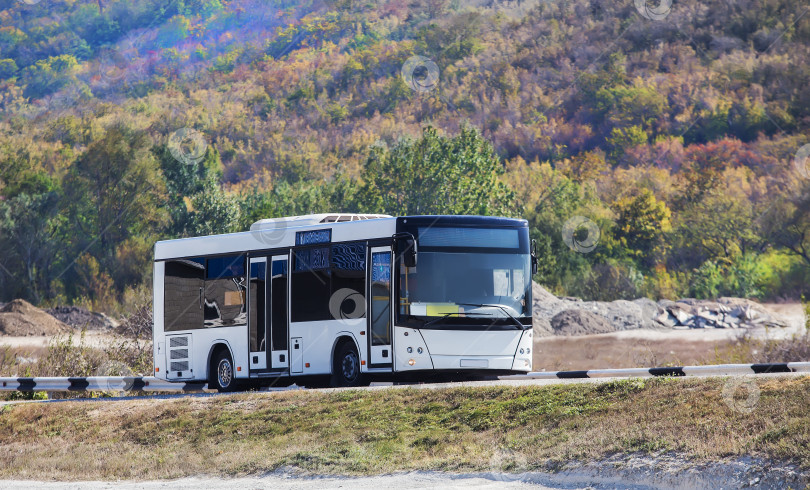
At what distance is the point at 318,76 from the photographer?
158m

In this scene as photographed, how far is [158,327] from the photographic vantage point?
24.0 m

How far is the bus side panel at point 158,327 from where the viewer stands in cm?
2373

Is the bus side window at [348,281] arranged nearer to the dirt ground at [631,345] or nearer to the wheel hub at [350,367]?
the wheel hub at [350,367]

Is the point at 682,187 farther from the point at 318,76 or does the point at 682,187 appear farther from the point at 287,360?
the point at 318,76

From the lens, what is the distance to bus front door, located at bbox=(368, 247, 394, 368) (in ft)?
62.3

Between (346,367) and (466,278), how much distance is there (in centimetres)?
289

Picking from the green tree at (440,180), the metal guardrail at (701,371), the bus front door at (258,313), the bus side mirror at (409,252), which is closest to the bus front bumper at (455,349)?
the metal guardrail at (701,371)

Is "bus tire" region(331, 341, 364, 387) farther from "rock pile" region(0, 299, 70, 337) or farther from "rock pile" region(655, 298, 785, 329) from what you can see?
"rock pile" region(655, 298, 785, 329)

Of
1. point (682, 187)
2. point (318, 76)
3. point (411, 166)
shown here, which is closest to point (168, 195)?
point (411, 166)

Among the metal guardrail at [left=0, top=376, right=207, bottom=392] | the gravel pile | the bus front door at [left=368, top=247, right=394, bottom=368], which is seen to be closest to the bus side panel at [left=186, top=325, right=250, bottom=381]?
the metal guardrail at [left=0, top=376, right=207, bottom=392]

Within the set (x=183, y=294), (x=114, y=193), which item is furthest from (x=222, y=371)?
(x=114, y=193)

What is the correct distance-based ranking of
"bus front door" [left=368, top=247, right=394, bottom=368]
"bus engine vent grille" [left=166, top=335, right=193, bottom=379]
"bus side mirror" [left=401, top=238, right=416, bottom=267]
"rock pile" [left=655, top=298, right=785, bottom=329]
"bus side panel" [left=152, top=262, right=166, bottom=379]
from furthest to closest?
"rock pile" [left=655, top=298, right=785, bottom=329] → "bus side panel" [left=152, top=262, right=166, bottom=379] → "bus engine vent grille" [left=166, top=335, right=193, bottom=379] → "bus front door" [left=368, top=247, right=394, bottom=368] → "bus side mirror" [left=401, top=238, right=416, bottom=267]

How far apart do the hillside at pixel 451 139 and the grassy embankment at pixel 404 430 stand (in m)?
33.9

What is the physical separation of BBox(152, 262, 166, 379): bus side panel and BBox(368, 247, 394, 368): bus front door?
6.31 meters
